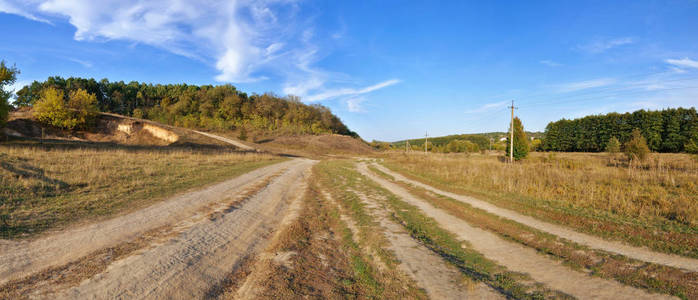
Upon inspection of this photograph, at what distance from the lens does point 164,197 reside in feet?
32.7

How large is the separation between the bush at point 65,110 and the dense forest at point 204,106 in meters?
21.9

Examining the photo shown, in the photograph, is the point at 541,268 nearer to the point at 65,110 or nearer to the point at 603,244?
the point at 603,244

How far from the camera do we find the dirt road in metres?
3.66

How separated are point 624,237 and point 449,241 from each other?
4.06 m

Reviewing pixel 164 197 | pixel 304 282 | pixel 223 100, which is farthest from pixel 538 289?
pixel 223 100

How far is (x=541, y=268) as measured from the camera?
4930 millimetres

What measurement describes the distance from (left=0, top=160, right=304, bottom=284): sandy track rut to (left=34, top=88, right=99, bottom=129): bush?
54623 millimetres

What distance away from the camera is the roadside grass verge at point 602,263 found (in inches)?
164

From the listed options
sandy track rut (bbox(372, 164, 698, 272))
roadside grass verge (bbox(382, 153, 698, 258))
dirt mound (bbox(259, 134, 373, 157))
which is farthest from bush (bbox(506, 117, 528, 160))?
sandy track rut (bbox(372, 164, 698, 272))

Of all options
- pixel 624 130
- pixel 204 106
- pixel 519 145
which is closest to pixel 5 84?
pixel 204 106

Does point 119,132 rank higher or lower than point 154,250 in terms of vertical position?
higher

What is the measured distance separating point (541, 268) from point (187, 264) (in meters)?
6.08

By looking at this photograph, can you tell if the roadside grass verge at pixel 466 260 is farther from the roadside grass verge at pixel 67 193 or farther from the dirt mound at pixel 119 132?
the dirt mound at pixel 119 132

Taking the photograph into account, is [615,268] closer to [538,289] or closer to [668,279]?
A: [668,279]
